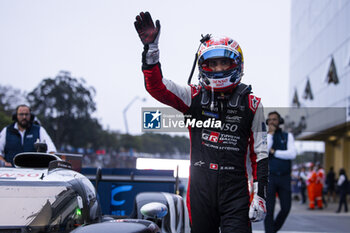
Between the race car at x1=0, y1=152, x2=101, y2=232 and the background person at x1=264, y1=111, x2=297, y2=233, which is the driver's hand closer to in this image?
the race car at x1=0, y1=152, x2=101, y2=232

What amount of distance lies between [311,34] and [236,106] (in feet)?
106

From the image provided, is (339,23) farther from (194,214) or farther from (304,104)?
(194,214)

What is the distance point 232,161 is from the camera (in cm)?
321

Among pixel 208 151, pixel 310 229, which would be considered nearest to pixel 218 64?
pixel 208 151

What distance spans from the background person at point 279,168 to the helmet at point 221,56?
3.23 metres

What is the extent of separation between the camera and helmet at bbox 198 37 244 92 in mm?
3264

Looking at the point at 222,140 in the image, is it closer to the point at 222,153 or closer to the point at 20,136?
the point at 222,153

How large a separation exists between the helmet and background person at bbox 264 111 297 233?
3228mm

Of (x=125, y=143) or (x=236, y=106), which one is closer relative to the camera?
(x=236, y=106)

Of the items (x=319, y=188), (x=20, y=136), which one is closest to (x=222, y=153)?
(x=20, y=136)

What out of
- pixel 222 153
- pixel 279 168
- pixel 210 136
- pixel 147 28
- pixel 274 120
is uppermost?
pixel 147 28

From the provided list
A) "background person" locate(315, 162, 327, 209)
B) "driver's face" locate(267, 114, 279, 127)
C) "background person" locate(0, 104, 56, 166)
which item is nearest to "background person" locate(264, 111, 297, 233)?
"driver's face" locate(267, 114, 279, 127)

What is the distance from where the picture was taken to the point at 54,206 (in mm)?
3098

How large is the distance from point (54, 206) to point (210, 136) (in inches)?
46.2
